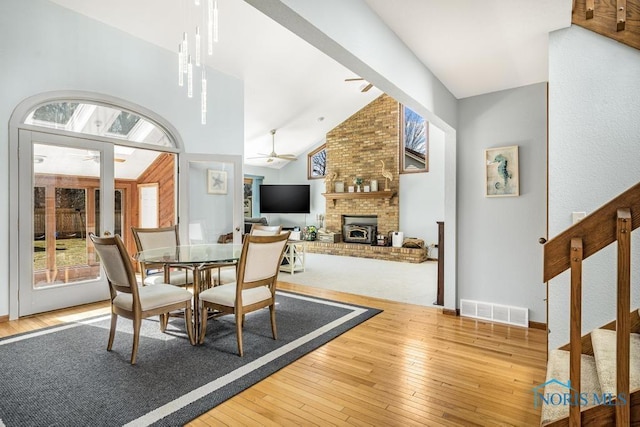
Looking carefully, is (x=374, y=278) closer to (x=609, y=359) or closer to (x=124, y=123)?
(x=609, y=359)

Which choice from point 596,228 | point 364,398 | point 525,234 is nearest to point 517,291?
point 525,234

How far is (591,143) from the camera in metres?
2.24

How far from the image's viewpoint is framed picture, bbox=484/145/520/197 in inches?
→ 133

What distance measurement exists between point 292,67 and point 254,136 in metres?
2.61

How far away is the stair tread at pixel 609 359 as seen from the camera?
4.73 ft

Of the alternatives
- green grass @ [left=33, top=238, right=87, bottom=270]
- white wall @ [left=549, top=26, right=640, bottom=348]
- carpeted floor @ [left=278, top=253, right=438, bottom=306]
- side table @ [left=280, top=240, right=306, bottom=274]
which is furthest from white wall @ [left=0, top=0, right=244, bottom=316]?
white wall @ [left=549, top=26, right=640, bottom=348]

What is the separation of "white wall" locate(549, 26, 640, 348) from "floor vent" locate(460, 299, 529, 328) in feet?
3.68

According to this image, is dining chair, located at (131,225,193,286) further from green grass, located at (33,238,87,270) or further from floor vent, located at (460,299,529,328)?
floor vent, located at (460,299,529,328)

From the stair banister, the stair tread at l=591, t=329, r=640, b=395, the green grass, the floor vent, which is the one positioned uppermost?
the stair banister

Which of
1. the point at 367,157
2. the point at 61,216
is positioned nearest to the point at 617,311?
the point at 61,216

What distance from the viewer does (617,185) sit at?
2.18 meters

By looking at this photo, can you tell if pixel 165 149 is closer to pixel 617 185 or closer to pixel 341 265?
pixel 341 265

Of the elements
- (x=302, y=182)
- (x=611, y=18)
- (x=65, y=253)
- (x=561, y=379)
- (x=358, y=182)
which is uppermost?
(x=611, y=18)

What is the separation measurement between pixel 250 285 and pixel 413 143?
664 centimetres
